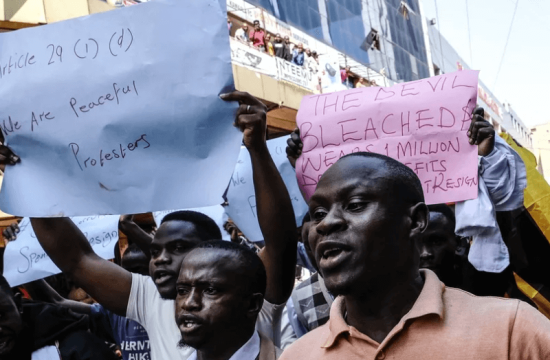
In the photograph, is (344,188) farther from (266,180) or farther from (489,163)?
(489,163)

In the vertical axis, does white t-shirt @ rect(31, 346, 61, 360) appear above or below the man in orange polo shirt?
below

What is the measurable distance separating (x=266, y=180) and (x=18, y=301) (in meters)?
1.46

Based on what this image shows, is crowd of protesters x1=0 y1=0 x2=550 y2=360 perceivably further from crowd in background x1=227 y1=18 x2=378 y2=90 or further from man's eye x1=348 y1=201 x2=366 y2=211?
crowd in background x1=227 y1=18 x2=378 y2=90

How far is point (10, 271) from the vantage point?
12.5 ft

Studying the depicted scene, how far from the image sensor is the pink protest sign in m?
2.74

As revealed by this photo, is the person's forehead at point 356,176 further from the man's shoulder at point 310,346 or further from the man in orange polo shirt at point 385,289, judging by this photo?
the man's shoulder at point 310,346

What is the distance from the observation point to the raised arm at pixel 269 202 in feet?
7.75

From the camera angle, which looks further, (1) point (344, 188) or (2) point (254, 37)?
(2) point (254, 37)

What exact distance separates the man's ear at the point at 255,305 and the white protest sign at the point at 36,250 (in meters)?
1.70

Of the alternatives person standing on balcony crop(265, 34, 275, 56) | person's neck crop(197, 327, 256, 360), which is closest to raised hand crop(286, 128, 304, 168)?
person's neck crop(197, 327, 256, 360)

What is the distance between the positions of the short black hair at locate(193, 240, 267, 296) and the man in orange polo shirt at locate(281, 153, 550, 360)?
2.49ft

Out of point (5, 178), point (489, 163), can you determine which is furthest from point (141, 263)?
point (489, 163)

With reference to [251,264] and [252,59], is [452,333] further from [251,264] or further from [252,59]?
[252,59]

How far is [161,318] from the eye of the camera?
2662mm
